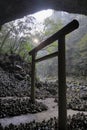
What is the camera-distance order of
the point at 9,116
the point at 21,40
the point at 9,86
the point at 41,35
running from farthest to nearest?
the point at 41,35, the point at 21,40, the point at 9,86, the point at 9,116

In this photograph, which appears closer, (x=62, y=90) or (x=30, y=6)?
(x=62, y=90)

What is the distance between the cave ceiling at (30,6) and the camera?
736 centimetres

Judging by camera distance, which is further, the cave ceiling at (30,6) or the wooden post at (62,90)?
the cave ceiling at (30,6)

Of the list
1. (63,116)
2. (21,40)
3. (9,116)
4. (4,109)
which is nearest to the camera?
(63,116)

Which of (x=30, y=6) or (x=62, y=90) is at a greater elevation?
(x=30, y=6)

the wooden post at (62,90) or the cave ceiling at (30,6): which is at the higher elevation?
the cave ceiling at (30,6)

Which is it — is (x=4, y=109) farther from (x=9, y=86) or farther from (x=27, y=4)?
(x=9, y=86)

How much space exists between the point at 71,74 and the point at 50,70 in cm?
913

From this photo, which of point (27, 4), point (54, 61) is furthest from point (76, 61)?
point (27, 4)

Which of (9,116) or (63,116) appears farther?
(9,116)

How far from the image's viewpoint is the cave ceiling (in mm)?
7355

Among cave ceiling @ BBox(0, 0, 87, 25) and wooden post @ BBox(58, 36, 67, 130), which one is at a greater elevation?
cave ceiling @ BBox(0, 0, 87, 25)

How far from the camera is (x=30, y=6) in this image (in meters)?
7.77

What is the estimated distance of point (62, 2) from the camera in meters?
8.20
